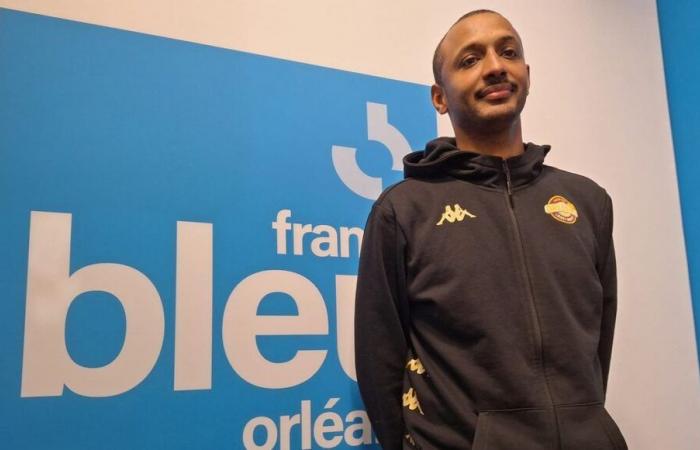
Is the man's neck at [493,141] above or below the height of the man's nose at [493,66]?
below

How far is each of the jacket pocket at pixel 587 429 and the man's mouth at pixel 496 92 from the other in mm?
557

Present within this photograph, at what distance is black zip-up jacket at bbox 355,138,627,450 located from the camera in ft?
3.25

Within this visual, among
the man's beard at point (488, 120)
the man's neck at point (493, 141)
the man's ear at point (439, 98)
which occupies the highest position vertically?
the man's ear at point (439, 98)

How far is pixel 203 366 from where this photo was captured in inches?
46.3

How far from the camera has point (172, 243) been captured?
1.19 m

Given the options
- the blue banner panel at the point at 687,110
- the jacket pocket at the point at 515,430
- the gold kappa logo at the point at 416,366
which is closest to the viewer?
the jacket pocket at the point at 515,430

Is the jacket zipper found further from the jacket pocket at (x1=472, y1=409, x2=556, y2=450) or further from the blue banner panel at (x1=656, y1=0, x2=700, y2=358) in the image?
the blue banner panel at (x1=656, y1=0, x2=700, y2=358)

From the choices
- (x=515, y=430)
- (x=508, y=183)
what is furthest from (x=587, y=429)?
(x=508, y=183)

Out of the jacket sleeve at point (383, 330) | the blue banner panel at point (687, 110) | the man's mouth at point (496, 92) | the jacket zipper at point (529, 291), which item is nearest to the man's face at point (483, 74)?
the man's mouth at point (496, 92)

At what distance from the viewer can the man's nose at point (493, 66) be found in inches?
45.7

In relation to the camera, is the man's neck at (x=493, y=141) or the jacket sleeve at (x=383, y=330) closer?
the jacket sleeve at (x=383, y=330)

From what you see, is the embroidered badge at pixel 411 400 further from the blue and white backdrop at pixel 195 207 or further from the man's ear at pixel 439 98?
the man's ear at pixel 439 98

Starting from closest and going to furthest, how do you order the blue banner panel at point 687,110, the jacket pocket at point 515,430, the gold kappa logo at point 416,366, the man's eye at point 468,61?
the jacket pocket at point 515,430
the gold kappa logo at point 416,366
the man's eye at point 468,61
the blue banner panel at point 687,110

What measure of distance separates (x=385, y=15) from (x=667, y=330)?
1139 millimetres
